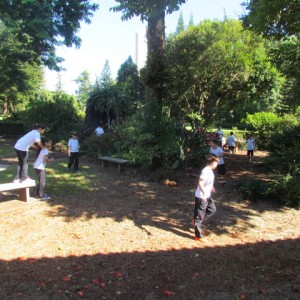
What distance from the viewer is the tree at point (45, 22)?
15.1 m

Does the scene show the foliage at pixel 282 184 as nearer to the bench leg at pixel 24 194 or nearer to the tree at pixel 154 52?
the tree at pixel 154 52

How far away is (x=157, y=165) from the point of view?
10.7 metres

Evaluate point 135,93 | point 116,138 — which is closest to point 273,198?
point 116,138

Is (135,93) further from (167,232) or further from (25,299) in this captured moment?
(25,299)

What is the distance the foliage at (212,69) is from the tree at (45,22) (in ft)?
24.0

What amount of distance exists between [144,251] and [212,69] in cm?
766

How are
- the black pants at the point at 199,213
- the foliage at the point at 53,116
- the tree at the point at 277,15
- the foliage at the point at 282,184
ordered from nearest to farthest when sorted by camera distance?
the black pants at the point at 199,213 → the tree at the point at 277,15 → the foliage at the point at 282,184 → the foliage at the point at 53,116

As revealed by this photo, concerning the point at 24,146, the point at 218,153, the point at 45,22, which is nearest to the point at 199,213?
the point at 24,146

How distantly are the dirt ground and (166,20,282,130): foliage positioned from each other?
4795mm

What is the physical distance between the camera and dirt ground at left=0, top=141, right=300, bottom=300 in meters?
3.87

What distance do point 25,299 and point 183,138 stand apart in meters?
8.96

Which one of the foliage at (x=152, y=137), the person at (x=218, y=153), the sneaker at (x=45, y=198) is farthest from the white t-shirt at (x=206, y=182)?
the foliage at (x=152, y=137)

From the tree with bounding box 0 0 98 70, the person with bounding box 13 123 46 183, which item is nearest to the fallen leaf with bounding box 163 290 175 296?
the person with bounding box 13 123 46 183

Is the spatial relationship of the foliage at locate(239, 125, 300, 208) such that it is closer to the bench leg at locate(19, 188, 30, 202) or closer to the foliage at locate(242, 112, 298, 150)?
the bench leg at locate(19, 188, 30, 202)
